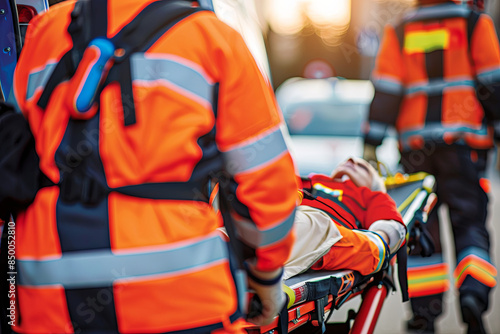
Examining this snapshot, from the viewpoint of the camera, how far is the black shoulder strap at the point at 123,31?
116 centimetres

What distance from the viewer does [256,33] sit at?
470 inches

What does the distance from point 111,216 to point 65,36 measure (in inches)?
14.3

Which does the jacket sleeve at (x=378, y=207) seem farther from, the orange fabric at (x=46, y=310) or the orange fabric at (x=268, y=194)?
the orange fabric at (x=46, y=310)

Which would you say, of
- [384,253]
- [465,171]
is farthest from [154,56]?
[465,171]

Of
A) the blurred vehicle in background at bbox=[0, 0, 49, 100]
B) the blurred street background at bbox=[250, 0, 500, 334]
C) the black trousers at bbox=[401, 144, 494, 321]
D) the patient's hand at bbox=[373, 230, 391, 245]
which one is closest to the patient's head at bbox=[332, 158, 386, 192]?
the patient's hand at bbox=[373, 230, 391, 245]

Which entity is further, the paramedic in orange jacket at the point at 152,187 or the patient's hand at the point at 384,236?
the patient's hand at the point at 384,236

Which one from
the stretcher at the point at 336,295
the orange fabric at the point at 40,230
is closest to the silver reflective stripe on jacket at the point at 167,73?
the orange fabric at the point at 40,230

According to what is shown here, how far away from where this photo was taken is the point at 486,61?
11.1 feet

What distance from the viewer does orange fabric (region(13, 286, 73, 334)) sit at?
1.18 metres

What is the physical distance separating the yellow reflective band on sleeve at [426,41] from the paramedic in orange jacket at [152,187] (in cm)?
245

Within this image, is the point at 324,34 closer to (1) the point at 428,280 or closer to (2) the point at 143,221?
(1) the point at 428,280

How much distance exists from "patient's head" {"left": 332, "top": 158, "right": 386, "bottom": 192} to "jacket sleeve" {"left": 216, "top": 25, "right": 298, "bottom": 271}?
147 centimetres

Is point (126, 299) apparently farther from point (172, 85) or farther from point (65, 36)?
point (65, 36)

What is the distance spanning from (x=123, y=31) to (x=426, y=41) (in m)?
2.63
